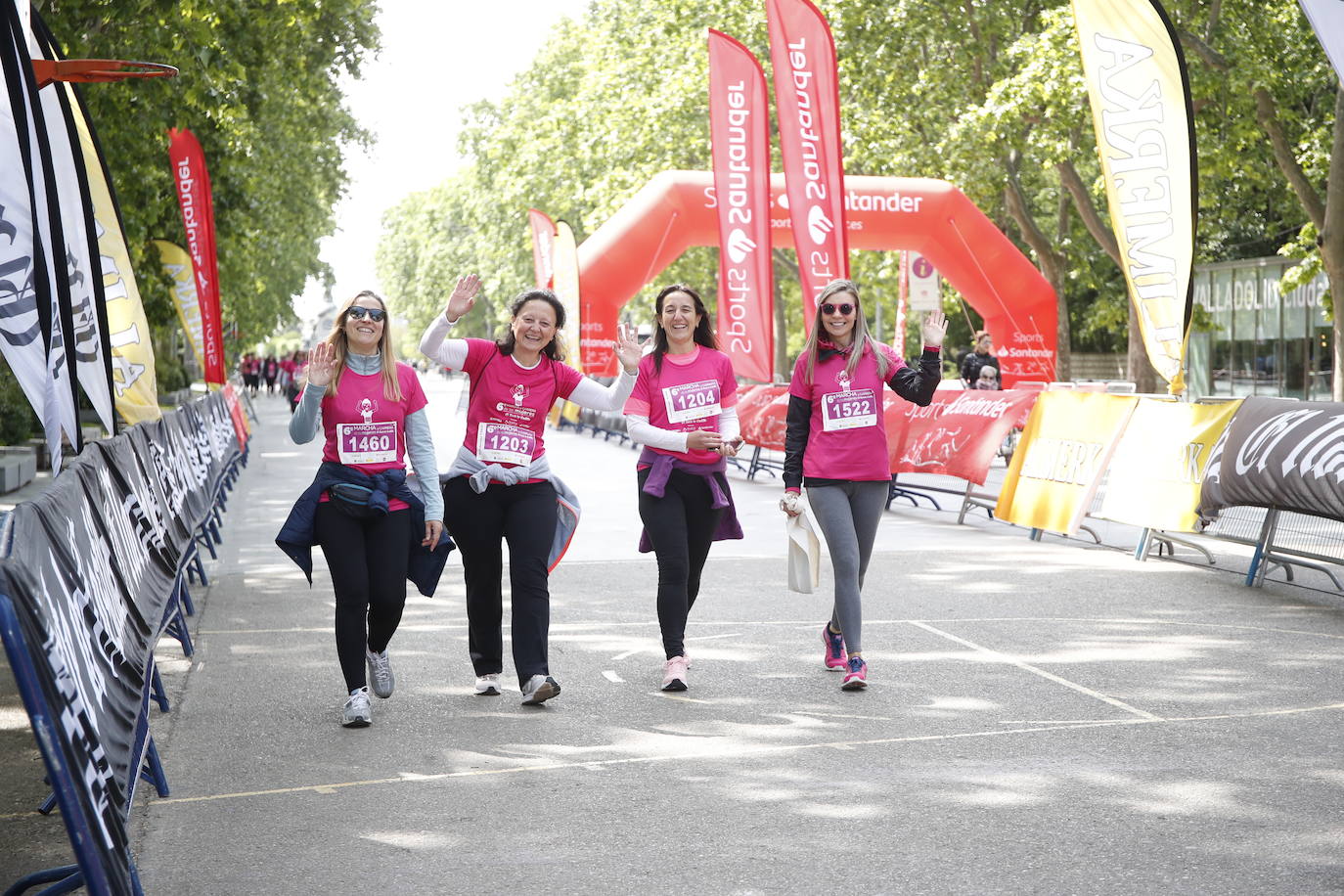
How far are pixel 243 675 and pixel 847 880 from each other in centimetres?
407

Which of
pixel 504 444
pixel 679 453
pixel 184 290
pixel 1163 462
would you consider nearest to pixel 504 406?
pixel 504 444

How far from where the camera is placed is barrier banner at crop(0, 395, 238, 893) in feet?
11.5

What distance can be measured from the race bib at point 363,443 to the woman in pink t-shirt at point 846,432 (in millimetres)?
1840

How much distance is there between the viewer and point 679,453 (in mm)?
7168

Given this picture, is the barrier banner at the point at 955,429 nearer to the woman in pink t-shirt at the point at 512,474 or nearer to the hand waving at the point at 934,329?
the hand waving at the point at 934,329

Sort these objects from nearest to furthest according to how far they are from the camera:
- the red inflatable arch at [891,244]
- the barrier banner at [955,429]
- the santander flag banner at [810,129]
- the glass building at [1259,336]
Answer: the barrier banner at [955,429]
the santander flag banner at [810,129]
the red inflatable arch at [891,244]
the glass building at [1259,336]

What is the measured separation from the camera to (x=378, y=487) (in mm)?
6391

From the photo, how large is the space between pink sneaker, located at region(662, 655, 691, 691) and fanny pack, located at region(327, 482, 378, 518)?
1.63 m

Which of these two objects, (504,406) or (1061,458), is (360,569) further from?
(1061,458)

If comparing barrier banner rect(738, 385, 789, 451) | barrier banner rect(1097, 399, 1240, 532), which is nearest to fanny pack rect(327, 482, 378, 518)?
barrier banner rect(1097, 399, 1240, 532)

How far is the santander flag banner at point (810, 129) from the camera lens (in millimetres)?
15359

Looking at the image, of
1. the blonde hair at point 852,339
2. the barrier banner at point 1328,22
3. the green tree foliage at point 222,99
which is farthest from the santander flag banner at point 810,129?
the barrier banner at point 1328,22

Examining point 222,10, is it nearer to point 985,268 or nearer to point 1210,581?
point 1210,581

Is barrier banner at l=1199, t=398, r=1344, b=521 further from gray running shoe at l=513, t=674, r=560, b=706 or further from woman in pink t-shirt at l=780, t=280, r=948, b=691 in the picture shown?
gray running shoe at l=513, t=674, r=560, b=706
